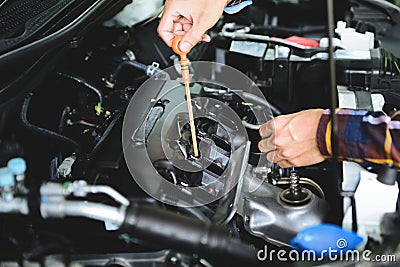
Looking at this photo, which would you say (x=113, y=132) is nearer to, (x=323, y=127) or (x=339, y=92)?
(x=323, y=127)

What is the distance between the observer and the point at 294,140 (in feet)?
4.01

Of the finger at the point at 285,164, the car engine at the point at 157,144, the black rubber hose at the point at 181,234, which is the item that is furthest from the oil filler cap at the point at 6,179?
the finger at the point at 285,164

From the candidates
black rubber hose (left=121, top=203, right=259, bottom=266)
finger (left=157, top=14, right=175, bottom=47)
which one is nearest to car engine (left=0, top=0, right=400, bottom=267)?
black rubber hose (left=121, top=203, right=259, bottom=266)

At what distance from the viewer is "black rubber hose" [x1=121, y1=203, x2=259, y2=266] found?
90 centimetres

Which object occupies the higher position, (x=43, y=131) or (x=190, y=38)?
(x=190, y=38)

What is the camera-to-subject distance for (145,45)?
1698mm

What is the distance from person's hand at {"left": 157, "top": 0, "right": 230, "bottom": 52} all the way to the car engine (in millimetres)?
140

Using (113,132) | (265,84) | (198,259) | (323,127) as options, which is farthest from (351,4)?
(198,259)

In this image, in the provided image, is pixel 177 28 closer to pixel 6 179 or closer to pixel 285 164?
pixel 285 164

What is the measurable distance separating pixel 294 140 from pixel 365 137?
0.50ft

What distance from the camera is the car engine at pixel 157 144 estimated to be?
3.20 feet

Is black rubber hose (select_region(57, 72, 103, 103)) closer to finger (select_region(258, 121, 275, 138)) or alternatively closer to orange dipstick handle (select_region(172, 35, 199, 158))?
orange dipstick handle (select_region(172, 35, 199, 158))

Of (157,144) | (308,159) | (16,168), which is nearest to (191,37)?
(157,144)

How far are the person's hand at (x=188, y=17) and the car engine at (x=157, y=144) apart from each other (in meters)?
0.14
